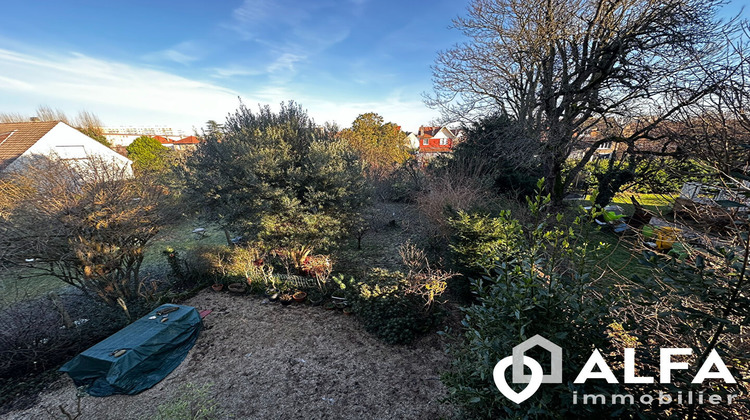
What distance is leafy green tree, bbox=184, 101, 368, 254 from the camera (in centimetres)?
716

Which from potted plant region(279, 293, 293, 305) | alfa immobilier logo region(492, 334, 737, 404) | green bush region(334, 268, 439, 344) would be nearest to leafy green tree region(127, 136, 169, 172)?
potted plant region(279, 293, 293, 305)

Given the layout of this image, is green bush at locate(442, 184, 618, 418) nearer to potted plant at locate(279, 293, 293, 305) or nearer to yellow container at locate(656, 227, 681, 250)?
yellow container at locate(656, 227, 681, 250)

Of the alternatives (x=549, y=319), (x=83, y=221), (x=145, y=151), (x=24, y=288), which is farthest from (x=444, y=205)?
(x=145, y=151)

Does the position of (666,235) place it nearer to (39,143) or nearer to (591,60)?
(591,60)

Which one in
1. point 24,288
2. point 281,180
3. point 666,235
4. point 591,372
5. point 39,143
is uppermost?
point 39,143

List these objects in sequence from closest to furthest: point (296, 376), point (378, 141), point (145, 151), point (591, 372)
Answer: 1. point (591, 372)
2. point (296, 376)
3. point (145, 151)
4. point (378, 141)

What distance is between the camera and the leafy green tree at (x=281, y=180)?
23.5ft

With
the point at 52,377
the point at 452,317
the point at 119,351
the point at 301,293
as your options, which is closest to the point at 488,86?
the point at 452,317

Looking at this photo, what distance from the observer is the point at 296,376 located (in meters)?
4.55

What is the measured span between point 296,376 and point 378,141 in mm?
22862

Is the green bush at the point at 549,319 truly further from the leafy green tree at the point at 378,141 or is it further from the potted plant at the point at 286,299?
the leafy green tree at the point at 378,141

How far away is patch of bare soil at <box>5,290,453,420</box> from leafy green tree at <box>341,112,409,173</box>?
13.5m

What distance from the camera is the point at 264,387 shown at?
4.34m

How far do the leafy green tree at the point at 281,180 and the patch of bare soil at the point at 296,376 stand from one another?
8.56 ft
